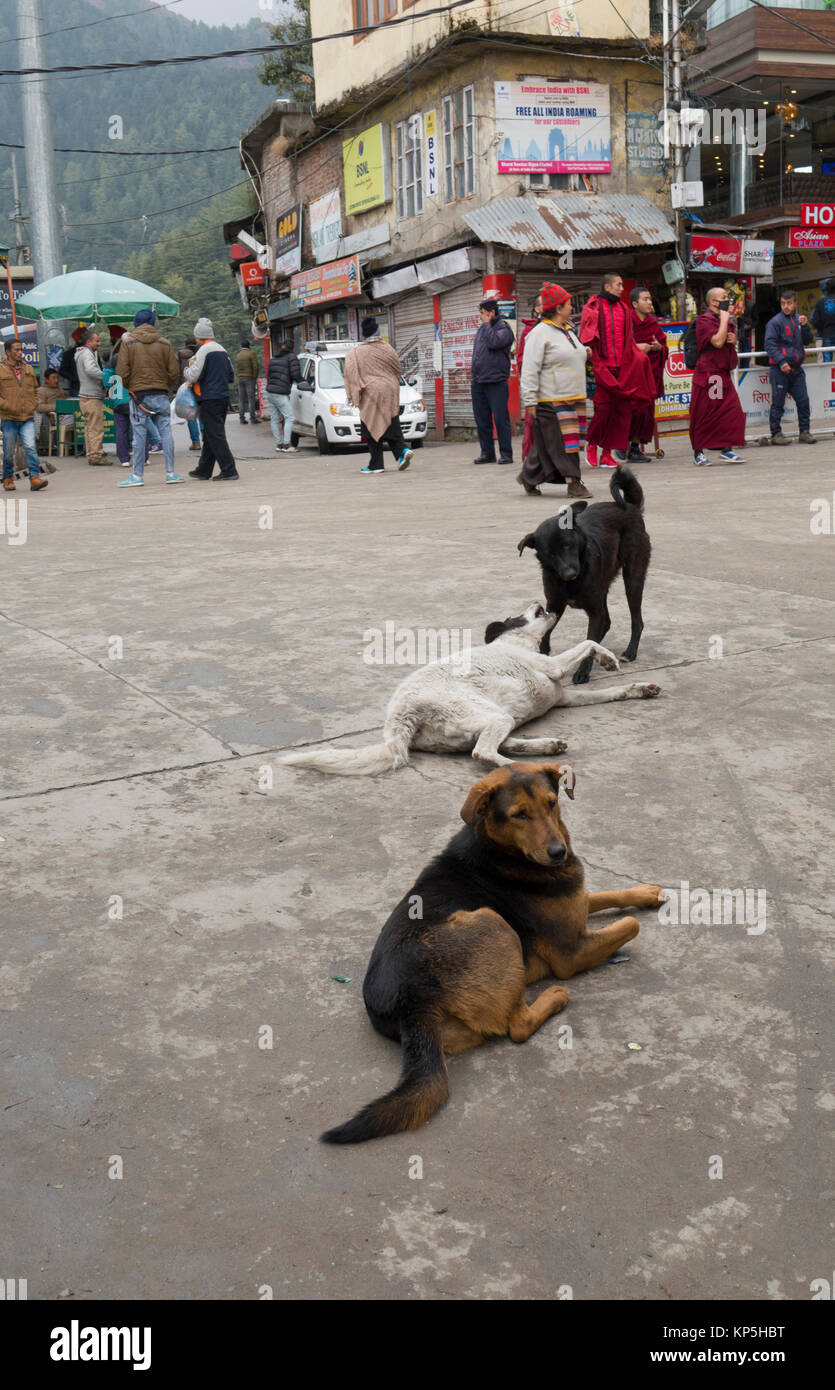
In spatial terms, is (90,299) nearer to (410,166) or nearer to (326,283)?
(410,166)

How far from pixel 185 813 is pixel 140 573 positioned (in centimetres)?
457

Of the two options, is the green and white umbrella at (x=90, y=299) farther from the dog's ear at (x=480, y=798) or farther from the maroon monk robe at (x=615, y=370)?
the dog's ear at (x=480, y=798)

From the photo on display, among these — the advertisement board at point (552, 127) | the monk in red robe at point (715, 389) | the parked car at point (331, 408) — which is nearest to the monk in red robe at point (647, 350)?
the monk in red robe at point (715, 389)

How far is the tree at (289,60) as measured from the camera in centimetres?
4075

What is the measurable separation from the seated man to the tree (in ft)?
78.0

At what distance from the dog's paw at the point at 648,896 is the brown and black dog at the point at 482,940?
0.17 meters

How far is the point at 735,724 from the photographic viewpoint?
4590 mm

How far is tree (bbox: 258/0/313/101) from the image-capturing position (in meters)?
40.8

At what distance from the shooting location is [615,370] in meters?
12.5

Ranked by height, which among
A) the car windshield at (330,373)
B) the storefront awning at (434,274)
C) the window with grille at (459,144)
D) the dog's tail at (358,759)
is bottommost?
the dog's tail at (358,759)

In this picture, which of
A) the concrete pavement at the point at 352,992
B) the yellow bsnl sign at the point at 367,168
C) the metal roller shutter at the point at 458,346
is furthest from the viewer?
the yellow bsnl sign at the point at 367,168
